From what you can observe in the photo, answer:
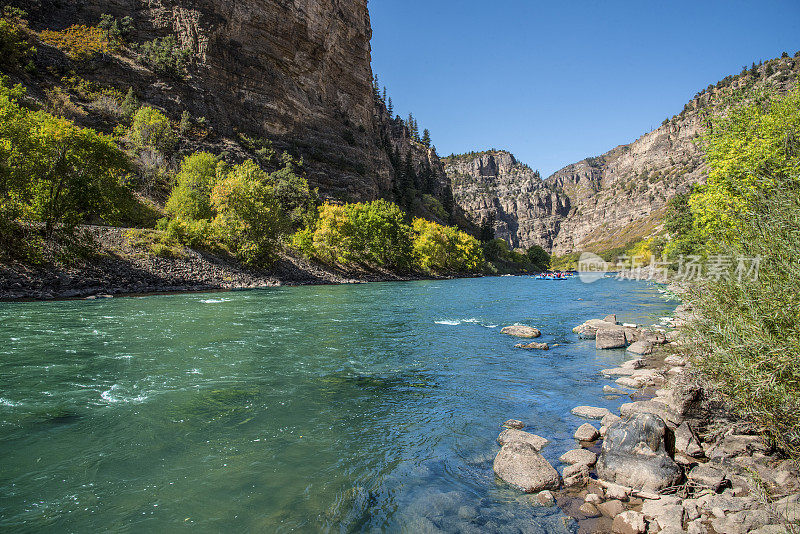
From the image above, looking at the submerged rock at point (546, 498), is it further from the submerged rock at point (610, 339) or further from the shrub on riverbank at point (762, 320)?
the submerged rock at point (610, 339)

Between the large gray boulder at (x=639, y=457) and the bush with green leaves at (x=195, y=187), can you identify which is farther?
the bush with green leaves at (x=195, y=187)

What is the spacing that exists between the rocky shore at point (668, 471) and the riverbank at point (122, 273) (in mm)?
37934

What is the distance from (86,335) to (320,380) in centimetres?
1322

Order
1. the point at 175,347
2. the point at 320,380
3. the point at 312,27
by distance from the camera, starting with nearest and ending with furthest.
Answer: the point at 320,380 < the point at 175,347 < the point at 312,27

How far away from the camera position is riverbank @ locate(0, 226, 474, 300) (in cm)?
3047

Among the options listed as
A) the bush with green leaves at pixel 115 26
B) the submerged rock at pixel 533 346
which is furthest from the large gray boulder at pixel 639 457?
the bush with green leaves at pixel 115 26

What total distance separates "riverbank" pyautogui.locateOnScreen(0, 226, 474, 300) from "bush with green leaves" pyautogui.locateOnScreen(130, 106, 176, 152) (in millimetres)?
27465

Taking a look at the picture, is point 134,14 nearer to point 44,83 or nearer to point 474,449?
point 44,83

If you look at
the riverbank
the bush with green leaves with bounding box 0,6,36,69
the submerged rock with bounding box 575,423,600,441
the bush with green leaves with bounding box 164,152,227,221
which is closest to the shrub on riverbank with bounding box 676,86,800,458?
the submerged rock with bounding box 575,423,600,441

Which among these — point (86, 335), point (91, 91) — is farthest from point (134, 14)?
point (86, 335)

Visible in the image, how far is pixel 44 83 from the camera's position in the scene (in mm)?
59719

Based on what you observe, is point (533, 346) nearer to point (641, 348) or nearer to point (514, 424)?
point (641, 348)

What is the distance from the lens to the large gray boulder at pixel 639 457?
7.05 m

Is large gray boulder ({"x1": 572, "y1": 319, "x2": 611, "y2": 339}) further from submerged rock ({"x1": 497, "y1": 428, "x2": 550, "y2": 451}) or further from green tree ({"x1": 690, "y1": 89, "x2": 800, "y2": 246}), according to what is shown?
submerged rock ({"x1": 497, "y1": 428, "x2": 550, "y2": 451})
